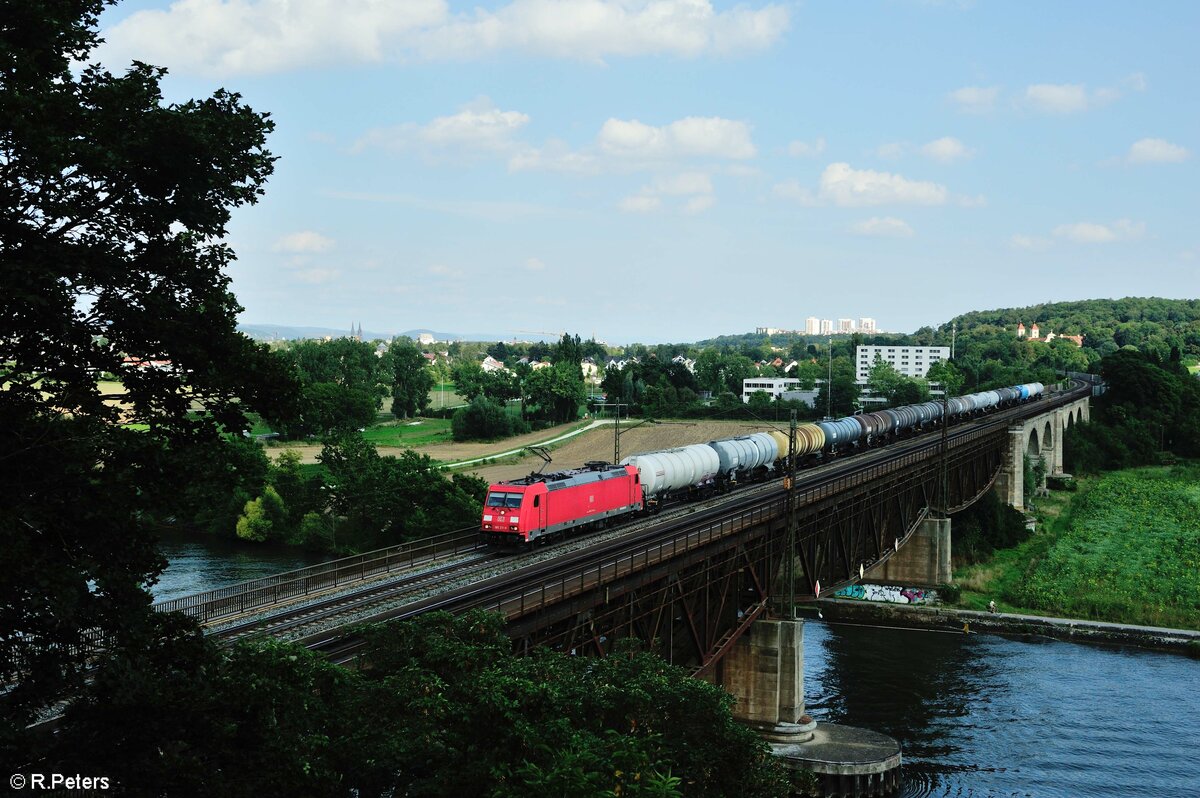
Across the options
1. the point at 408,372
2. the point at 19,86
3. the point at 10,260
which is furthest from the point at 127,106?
the point at 408,372

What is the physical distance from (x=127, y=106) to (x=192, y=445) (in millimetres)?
5974

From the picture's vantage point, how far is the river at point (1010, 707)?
4994 cm

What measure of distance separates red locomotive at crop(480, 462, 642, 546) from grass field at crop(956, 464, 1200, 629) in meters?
39.4

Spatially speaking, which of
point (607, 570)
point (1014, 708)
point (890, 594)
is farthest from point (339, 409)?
point (607, 570)

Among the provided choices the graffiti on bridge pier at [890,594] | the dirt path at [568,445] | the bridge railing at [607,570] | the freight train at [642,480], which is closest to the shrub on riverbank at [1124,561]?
the graffiti on bridge pier at [890,594]

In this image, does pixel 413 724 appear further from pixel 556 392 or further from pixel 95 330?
pixel 556 392

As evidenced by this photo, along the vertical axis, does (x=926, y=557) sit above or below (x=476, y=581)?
below

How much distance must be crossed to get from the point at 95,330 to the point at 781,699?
40709 millimetres

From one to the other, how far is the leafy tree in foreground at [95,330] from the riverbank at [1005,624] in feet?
229

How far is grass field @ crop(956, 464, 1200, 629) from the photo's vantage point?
8238 centimetres

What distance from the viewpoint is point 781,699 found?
52.1m

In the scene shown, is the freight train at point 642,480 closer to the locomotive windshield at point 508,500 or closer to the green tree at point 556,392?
the locomotive windshield at point 508,500

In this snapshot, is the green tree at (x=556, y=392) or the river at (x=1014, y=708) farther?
the green tree at (x=556, y=392)

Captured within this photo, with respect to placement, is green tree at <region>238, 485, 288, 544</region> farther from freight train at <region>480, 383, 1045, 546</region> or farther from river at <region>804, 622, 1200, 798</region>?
river at <region>804, 622, 1200, 798</region>
